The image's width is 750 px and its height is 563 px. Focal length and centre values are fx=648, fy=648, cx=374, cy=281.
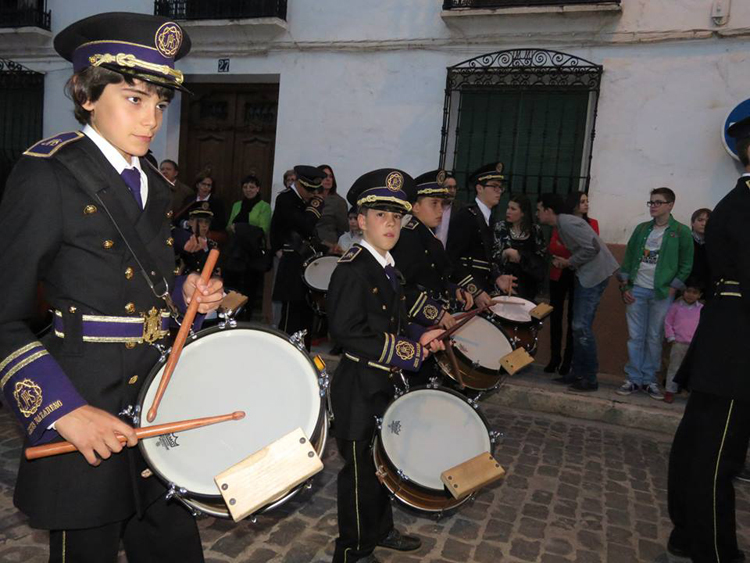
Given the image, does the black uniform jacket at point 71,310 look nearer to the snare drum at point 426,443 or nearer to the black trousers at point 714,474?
the snare drum at point 426,443

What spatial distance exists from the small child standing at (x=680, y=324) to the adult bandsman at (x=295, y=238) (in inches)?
155

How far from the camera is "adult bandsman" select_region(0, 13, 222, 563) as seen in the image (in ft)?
5.69

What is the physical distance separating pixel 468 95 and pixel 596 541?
641cm

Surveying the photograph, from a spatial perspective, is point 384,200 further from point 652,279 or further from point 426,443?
point 652,279

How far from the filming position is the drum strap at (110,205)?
1.85 m

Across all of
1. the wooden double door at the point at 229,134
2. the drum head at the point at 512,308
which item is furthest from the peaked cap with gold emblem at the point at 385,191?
the wooden double door at the point at 229,134

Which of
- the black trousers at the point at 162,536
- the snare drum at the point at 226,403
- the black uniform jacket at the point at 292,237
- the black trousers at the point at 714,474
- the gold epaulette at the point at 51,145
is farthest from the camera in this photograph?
the black uniform jacket at the point at 292,237

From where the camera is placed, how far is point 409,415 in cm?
322

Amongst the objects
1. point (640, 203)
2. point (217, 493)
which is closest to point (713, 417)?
point (217, 493)

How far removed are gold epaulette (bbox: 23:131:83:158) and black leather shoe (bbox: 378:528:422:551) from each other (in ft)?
8.61

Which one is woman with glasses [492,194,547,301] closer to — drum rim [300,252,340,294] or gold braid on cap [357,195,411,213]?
drum rim [300,252,340,294]

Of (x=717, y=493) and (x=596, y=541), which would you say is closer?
(x=717, y=493)

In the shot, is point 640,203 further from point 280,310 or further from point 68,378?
point 68,378

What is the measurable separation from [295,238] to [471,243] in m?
2.32
